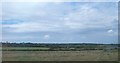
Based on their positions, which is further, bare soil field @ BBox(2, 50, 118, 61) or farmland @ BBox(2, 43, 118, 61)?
farmland @ BBox(2, 43, 118, 61)

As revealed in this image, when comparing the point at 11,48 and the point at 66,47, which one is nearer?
the point at 11,48

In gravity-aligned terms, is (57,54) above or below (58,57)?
below

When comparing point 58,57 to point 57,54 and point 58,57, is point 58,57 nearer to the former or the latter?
point 58,57

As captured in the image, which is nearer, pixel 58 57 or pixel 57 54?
pixel 58 57

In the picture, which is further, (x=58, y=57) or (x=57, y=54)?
(x=57, y=54)

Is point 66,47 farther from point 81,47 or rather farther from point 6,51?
point 6,51

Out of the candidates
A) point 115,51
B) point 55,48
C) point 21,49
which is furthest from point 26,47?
point 115,51

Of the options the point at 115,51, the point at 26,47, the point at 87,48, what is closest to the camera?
the point at 115,51

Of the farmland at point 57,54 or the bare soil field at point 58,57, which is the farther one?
the farmland at point 57,54

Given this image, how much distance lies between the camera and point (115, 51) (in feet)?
154

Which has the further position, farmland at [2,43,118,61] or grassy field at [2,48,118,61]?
farmland at [2,43,118,61]

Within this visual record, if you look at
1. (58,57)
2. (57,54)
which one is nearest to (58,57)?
(58,57)

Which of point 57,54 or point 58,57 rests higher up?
point 58,57

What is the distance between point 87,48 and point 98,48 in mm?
3190
